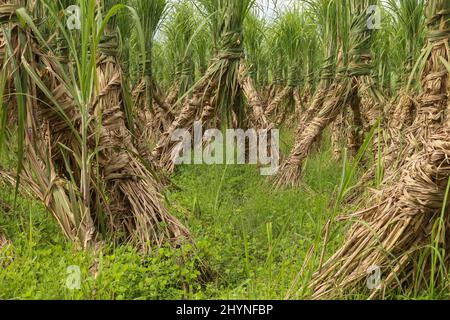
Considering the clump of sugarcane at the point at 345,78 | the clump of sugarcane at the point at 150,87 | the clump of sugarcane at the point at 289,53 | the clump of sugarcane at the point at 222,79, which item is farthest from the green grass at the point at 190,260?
the clump of sugarcane at the point at 289,53

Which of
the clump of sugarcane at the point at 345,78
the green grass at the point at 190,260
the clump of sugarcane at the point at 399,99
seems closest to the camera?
the green grass at the point at 190,260

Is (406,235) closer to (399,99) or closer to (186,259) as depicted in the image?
(186,259)

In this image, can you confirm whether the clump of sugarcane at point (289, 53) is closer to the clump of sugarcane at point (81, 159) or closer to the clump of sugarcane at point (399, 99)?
the clump of sugarcane at point (399, 99)

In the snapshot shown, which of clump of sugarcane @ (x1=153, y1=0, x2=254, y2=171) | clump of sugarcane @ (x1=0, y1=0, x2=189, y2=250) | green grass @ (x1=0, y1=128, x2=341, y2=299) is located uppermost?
clump of sugarcane @ (x1=153, y1=0, x2=254, y2=171)

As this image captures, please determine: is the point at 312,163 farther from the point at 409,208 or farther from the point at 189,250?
the point at 409,208

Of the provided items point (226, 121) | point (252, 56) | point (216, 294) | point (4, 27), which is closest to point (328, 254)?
point (216, 294)

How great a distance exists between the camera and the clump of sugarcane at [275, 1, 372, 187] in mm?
3662

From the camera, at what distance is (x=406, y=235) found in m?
1.62

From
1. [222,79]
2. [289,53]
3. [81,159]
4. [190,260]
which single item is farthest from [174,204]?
[289,53]

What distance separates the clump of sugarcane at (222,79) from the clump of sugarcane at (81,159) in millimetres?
1766
